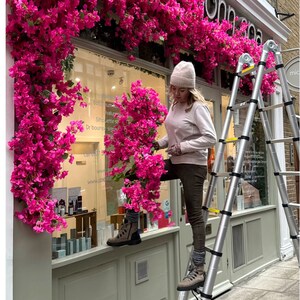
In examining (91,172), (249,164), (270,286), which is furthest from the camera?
(249,164)

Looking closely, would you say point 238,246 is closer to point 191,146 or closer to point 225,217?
point 225,217

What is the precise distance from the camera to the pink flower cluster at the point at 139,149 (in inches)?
121

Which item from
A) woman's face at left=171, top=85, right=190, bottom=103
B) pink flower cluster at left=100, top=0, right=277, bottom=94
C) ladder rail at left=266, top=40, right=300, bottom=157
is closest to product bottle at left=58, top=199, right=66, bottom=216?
woman's face at left=171, top=85, right=190, bottom=103

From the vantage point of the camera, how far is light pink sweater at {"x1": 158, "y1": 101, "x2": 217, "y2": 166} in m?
2.94

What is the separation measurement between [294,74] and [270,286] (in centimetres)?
359

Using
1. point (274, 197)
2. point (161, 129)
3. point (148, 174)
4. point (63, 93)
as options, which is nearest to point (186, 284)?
point (148, 174)

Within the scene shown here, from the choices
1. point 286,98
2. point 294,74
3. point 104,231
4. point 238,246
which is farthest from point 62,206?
point 294,74

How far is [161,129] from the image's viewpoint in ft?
14.6

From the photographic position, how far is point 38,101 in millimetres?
2639

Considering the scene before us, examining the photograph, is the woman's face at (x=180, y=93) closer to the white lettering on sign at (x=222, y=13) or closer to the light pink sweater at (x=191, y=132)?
the light pink sweater at (x=191, y=132)

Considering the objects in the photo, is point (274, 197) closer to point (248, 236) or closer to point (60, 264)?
point (248, 236)

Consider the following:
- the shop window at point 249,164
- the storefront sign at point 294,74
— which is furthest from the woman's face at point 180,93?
the storefront sign at point 294,74

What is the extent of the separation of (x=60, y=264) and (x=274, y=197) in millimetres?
4874

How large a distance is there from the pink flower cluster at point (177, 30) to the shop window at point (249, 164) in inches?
36.2
